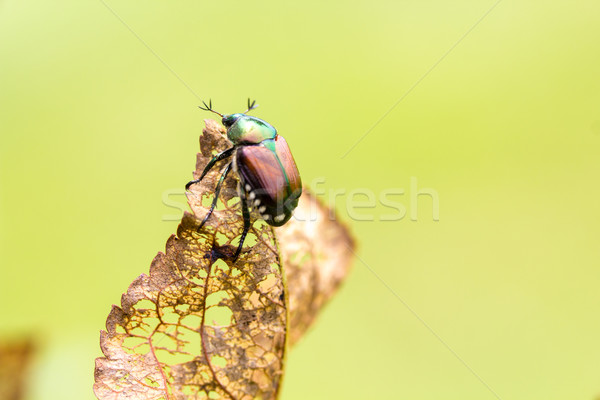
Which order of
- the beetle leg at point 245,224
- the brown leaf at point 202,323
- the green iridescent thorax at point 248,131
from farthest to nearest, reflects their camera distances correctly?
the green iridescent thorax at point 248,131, the beetle leg at point 245,224, the brown leaf at point 202,323

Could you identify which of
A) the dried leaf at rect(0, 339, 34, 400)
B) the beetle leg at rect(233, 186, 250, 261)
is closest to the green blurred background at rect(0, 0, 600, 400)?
the dried leaf at rect(0, 339, 34, 400)

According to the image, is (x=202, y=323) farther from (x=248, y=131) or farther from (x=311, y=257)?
(x=248, y=131)

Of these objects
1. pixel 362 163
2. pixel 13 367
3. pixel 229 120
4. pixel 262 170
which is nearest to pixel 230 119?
pixel 229 120

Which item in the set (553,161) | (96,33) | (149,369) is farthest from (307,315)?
(96,33)

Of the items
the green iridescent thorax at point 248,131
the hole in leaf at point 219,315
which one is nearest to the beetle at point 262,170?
the green iridescent thorax at point 248,131

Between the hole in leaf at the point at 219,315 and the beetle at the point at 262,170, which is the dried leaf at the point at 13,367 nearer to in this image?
the hole in leaf at the point at 219,315

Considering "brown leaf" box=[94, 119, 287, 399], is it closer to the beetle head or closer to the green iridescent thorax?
the green iridescent thorax

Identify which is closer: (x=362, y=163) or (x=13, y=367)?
(x=13, y=367)
